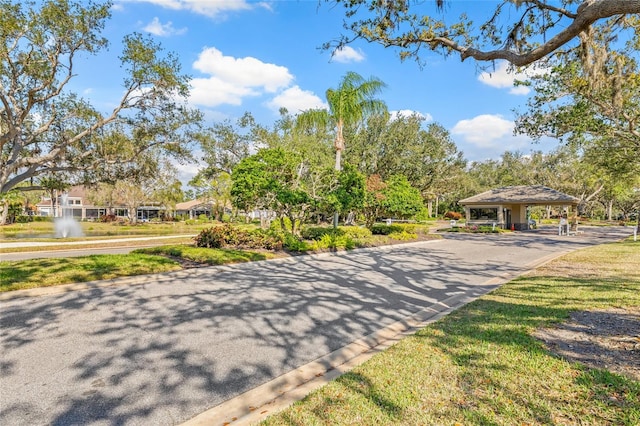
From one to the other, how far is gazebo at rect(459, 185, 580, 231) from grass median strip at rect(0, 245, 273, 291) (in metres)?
26.1

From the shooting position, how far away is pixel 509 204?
99.9 ft

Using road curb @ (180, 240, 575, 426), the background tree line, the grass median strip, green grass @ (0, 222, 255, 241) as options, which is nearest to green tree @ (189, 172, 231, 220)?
green grass @ (0, 222, 255, 241)

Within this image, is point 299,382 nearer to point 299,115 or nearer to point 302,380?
point 302,380

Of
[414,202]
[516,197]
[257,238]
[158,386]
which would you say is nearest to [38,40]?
[257,238]

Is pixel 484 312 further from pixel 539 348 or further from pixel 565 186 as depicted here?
pixel 565 186

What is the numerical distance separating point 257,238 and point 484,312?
9414 mm

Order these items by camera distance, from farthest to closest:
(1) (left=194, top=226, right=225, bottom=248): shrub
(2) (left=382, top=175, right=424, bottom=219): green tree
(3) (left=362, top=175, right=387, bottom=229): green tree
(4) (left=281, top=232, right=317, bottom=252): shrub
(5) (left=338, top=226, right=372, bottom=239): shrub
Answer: (2) (left=382, top=175, right=424, bottom=219): green tree, (3) (left=362, top=175, right=387, bottom=229): green tree, (5) (left=338, top=226, right=372, bottom=239): shrub, (4) (left=281, top=232, right=317, bottom=252): shrub, (1) (left=194, top=226, right=225, bottom=248): shrub

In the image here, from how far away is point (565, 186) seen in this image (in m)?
47.0

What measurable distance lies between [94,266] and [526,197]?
3139 centimetres

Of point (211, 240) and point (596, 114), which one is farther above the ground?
point (596, 114)

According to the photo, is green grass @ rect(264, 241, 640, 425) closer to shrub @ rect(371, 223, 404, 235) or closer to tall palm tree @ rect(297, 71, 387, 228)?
tall palm tree @ rect(297, 71, 387, 228)

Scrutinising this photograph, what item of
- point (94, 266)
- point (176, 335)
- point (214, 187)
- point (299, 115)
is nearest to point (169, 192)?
point (214, 187)

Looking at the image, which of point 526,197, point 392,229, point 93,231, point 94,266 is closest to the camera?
point 94,266

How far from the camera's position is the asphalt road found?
304cm
